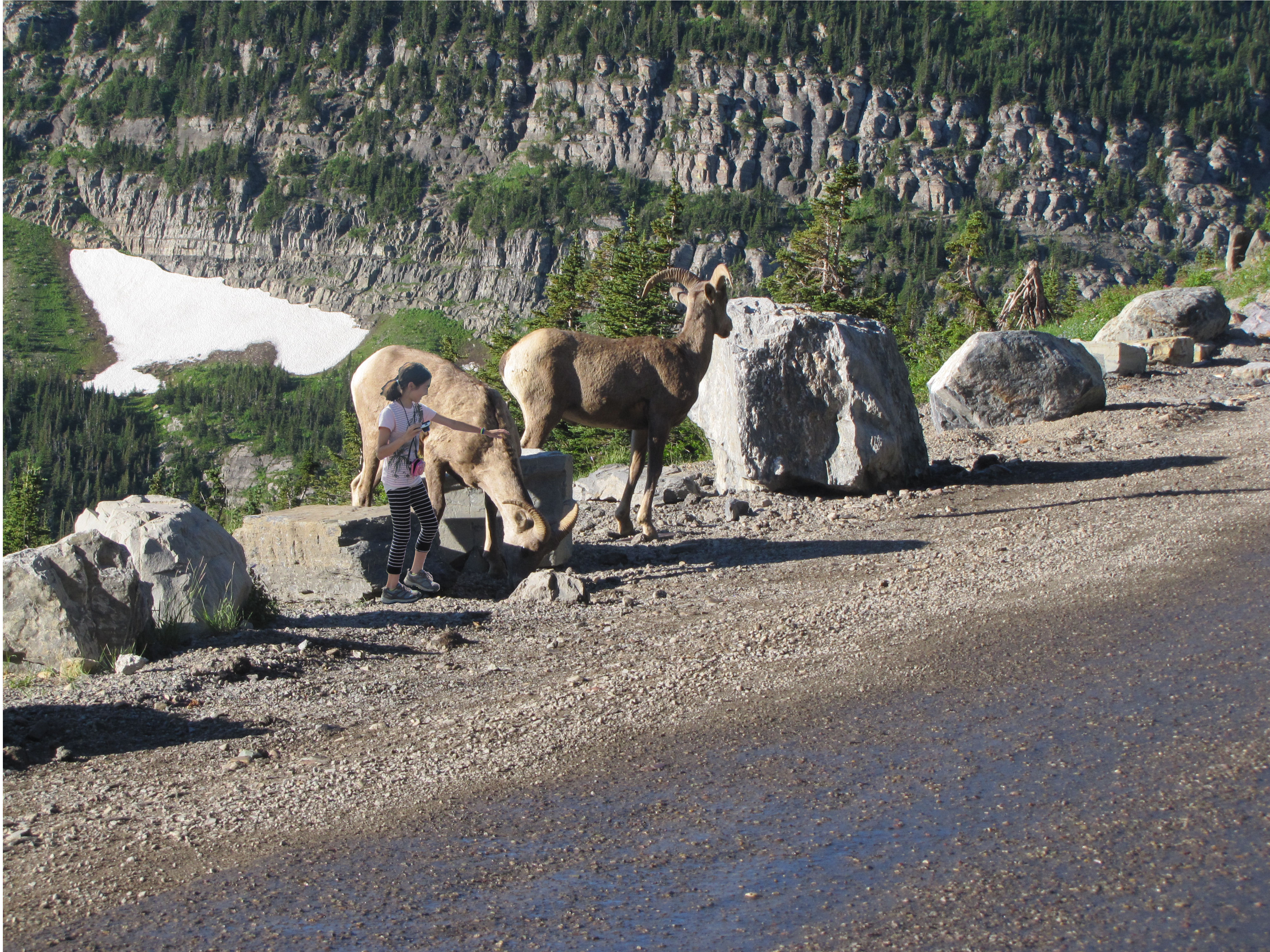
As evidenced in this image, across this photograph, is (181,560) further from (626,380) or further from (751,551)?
(751,551)

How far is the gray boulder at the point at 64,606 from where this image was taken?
7988mm

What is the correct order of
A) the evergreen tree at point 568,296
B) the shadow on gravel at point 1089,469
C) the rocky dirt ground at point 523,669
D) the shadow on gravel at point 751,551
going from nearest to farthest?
the rocky dirt ground at point 523,669, the shadow on gravel at point 751,551, the shadow on gravel at point 1089,469, the evergreen tree at point 568,296

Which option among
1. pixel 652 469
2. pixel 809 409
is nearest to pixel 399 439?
pixel 652 469

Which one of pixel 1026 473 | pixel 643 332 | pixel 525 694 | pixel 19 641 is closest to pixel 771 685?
pixel 525 694

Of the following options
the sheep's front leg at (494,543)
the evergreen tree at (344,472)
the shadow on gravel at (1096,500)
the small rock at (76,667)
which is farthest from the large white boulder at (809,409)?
the evergreen tree at (344,472)

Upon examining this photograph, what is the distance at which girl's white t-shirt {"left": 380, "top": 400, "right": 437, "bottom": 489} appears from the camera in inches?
388

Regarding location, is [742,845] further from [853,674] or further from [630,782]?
[853,674]

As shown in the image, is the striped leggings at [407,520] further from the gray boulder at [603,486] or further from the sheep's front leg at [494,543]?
the gray boulder at [603,486]

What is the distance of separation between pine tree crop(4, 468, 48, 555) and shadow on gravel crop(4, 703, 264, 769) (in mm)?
84619

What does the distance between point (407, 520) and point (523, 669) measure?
257 centimetres

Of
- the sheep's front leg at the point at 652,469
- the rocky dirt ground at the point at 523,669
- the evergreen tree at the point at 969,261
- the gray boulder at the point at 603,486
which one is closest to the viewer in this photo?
the rocky dirt ground at the point at 523,669

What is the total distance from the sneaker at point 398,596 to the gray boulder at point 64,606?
2.35 metres

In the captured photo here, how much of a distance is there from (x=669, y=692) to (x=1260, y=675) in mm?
3823

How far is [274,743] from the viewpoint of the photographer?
6.57 meters
